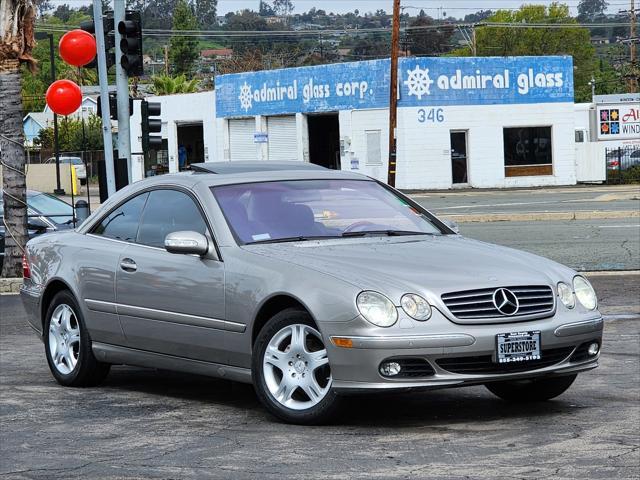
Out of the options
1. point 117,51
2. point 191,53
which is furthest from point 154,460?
point 191,53

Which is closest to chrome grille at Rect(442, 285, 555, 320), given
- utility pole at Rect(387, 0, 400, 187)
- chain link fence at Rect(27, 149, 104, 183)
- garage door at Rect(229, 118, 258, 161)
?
utility pole at Rect(387, 0, 400, 187)

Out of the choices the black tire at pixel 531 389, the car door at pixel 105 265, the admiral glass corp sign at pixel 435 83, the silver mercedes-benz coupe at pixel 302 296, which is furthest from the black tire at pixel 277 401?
the admiral glass corp sign at pixel 435 83

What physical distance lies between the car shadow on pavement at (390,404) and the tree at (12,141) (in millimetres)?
9686

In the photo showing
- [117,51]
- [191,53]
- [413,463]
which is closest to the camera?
[413,463]

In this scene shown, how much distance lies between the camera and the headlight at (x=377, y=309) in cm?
690

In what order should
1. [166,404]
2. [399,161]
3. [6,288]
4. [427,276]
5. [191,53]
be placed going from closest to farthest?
[427,276] → [166,404] → [6,288] → [399,161] → [191,53]

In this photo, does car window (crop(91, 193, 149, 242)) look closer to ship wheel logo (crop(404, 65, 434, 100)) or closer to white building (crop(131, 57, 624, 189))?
white building (crop(131, 57, 624, 189))

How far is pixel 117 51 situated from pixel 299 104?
33319 mm

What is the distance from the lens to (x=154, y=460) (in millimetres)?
Result: 6473

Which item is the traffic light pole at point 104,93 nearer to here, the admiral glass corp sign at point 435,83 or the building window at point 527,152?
the admiral glass corp sign at point 435,83

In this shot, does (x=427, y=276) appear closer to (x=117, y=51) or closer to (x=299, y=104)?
(x=117, y=51)

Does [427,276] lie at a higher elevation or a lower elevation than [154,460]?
higher

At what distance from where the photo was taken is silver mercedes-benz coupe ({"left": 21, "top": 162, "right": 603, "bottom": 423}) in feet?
22.8

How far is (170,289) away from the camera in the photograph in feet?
26.6
